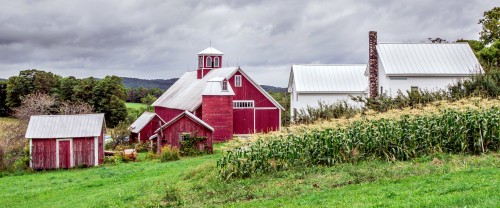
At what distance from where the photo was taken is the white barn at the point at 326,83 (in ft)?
139

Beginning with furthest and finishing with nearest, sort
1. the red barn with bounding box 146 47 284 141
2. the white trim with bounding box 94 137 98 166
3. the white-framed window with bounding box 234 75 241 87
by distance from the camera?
the white-framed window with bounding box 234 75 241 87 → the red barn with bounding box 146 47 284 141 → the white trim with bounding box 94 137 98 166

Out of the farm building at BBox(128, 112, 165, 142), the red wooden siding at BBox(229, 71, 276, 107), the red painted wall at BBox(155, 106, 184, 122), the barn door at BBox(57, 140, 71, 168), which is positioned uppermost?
the red wooden siding at BBox(229, 71, 276, 107)

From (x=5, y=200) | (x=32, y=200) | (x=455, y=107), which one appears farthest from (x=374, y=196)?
(x=5, y=200)

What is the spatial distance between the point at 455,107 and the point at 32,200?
15025 millimetres

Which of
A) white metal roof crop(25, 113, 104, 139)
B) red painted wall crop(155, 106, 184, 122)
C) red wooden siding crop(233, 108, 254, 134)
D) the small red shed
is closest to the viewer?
white metal roof crop(25, 113, 104, 139)

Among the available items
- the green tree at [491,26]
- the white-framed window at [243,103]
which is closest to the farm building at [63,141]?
the white-framed window at [243,103]

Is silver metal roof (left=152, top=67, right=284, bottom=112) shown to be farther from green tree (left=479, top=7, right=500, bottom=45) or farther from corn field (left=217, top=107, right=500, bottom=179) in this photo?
corn field (left=217, top=107, right=500, bottom=179)

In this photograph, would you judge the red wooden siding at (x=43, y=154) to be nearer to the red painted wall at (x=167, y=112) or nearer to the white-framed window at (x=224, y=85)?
the white-framed window at (x=224, y=85)

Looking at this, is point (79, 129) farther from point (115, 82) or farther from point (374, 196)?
point (115, 82)

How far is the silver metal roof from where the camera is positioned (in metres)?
46.1

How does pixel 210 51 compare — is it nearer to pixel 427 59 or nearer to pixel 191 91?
pixel 191 91

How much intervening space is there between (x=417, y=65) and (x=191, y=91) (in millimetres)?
22925

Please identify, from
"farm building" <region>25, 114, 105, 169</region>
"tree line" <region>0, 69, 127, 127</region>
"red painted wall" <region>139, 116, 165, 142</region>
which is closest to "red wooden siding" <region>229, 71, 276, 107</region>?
"red painted wall" <region>139, 116, 165, 142</region>

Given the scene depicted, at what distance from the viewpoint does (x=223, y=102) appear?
143ft
